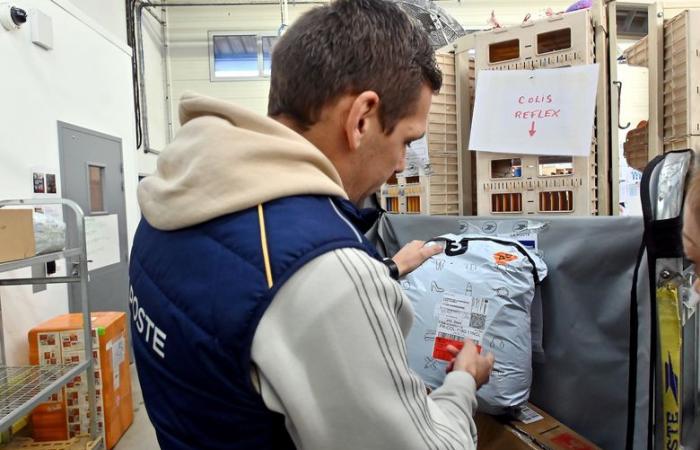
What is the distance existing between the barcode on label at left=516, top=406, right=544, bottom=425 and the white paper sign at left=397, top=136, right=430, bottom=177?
87 centimetres

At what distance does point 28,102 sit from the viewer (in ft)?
9.65

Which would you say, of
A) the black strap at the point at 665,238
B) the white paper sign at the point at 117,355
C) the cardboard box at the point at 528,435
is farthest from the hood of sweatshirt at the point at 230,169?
the white paper sign at the point at 117,355

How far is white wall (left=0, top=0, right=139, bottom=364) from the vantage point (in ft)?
9.02

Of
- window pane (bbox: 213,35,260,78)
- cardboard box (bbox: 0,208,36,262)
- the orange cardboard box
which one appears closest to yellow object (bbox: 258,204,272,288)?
cardboard box (bbox: 0,208,36,262)

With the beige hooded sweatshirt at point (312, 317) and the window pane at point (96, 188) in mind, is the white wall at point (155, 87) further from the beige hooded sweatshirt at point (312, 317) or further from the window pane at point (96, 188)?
the beige hooded sweatshirt at point (312, 317)

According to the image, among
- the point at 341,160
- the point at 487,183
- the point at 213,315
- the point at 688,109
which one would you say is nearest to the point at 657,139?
the point at 688,109

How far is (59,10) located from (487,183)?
331 cm

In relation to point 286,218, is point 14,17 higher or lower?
higher

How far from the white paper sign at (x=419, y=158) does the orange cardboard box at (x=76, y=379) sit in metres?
2.14

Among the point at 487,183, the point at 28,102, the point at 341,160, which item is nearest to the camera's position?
the point at 341,160

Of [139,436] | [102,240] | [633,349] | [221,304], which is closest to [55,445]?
[139,436]

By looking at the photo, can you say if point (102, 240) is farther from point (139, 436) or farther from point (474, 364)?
point (474, 364)

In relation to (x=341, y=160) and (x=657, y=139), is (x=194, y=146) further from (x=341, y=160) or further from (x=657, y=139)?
(x=657, y=139)

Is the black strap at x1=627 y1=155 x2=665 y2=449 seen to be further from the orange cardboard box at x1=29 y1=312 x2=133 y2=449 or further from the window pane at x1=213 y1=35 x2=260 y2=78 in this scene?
the window pane at x1=213 y1=35 x2=260 y2=78
